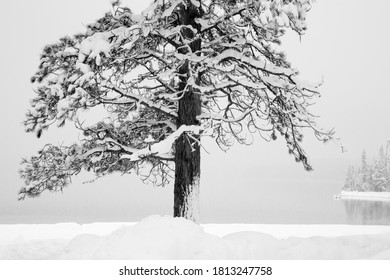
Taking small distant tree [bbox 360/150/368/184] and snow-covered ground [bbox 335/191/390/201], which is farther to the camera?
small distant tree [bbox 360/150/368/184]

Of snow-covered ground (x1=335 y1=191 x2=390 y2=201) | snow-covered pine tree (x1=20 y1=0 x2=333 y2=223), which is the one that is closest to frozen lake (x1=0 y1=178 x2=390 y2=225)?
snow-covered ground (x1=335 y1=191 x2=390 y2=201)

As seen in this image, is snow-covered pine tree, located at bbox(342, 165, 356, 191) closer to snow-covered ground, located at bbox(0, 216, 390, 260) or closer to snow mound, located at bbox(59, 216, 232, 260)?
snow-covered ground, located at bbox(0, 216, 390, 260)

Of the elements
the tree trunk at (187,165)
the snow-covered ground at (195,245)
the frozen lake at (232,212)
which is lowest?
the frozen lake at (232,212)

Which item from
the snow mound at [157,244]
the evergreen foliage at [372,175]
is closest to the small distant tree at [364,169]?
the evergreen foliage at [372,175]

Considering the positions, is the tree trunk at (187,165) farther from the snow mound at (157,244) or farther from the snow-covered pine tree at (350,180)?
the snow-covered pine tree at (350,180)

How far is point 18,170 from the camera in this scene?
31.4ft

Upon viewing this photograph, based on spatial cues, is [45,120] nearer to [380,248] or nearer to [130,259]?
[130,259]

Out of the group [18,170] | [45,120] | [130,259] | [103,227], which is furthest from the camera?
[103,227]

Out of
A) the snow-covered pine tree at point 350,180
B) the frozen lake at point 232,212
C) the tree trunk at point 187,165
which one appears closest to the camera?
the tree trunk at point 187,165

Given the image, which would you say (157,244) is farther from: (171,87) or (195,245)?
(171,87)

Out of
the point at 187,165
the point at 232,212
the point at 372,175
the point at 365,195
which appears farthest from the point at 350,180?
the point at 187,165

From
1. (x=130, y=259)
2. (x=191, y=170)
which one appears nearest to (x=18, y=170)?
(x=191, y=170)

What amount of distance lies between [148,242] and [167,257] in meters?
0.39

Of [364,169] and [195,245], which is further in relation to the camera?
[364,169]
